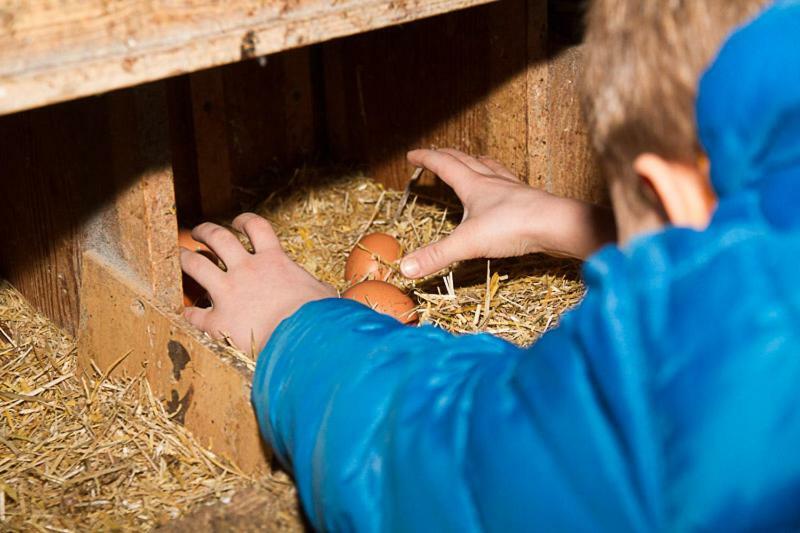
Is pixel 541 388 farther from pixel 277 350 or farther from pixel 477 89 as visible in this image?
pixel 477 89

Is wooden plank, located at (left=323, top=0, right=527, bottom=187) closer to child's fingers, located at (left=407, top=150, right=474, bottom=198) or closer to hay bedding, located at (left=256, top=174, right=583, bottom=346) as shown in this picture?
hay bedding, located at (left=256, top=174, right=583, bottom=346)

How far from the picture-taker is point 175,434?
1703 millimetres

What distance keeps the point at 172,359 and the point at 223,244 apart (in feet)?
0.76

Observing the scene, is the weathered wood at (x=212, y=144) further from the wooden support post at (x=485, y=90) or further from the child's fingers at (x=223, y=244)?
the child's fingers at (x=223, y=244)

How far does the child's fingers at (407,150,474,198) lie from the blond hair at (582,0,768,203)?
0.98m

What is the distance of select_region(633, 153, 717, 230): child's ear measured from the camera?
3.08ft

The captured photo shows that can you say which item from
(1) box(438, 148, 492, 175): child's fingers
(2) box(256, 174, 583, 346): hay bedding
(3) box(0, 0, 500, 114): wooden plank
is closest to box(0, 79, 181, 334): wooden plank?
(3) box(0, 0, 500, 114): wooden plank

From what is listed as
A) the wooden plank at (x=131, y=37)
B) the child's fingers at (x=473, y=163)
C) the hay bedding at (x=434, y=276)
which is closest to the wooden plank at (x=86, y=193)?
the wooden plank at (x=131, y=37)

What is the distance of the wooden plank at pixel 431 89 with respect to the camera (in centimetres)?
230

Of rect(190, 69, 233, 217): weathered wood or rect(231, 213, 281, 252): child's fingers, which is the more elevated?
rect(190, 69, 233, 217): weathered wood

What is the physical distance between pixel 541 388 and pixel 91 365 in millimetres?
1213

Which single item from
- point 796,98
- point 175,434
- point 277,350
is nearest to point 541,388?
point 796,98

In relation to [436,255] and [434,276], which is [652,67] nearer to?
[436,255]

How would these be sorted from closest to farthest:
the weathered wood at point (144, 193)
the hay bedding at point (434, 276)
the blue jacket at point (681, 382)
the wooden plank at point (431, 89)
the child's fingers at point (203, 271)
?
the blue jacket at point (681, 382), the weathered wood at point (144, 193), the child's fingers at point (203, 271), the hay bedding at point (434, 276), the wooden plank at point (431, 89)
